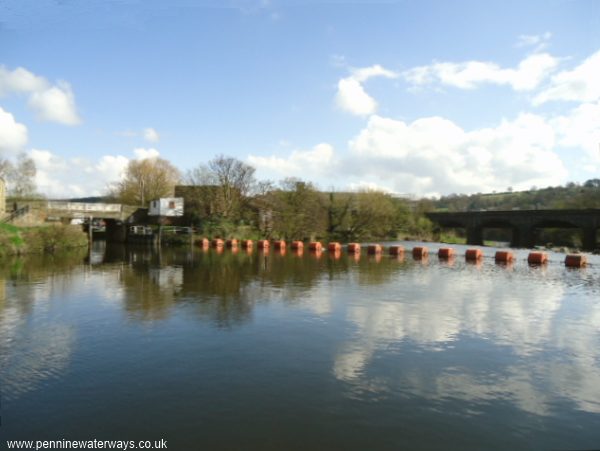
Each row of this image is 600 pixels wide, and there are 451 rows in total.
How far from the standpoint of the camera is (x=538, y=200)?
132125 mm

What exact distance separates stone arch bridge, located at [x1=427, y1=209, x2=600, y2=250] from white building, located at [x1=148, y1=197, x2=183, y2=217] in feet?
173

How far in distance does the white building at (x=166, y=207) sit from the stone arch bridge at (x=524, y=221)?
52685 millimetres

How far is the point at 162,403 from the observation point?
8180 mm

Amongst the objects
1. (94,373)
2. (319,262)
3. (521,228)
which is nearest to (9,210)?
(319,262)

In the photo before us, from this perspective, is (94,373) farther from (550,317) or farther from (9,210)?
(9,210)

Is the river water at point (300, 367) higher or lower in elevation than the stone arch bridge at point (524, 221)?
lower

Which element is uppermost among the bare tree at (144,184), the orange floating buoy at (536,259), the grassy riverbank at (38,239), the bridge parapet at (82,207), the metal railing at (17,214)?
the bare tree at (144,184)

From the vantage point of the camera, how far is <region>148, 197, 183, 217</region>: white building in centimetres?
6038

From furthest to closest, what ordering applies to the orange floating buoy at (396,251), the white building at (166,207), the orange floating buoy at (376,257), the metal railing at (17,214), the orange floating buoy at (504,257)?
the white building at (166,207), the orange floating buoy at (396,251), the metal railing at (17,214), the orange floating buoy at (504,257), the orange floating buoy at (376,257)

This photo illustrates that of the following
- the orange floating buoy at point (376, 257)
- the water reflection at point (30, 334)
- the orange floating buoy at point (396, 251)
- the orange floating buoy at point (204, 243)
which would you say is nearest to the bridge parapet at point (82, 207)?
the orange floating buoy at point (204, 243)

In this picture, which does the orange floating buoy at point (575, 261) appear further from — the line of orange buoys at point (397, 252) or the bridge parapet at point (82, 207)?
the bridge parapet at point (82, 207)

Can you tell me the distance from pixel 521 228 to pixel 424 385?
68546 millimetres

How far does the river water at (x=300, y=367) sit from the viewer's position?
23.9ft

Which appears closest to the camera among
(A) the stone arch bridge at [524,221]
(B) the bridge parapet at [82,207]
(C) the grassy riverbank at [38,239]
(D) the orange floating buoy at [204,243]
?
(C) the grassy riverbank at [38,239]
